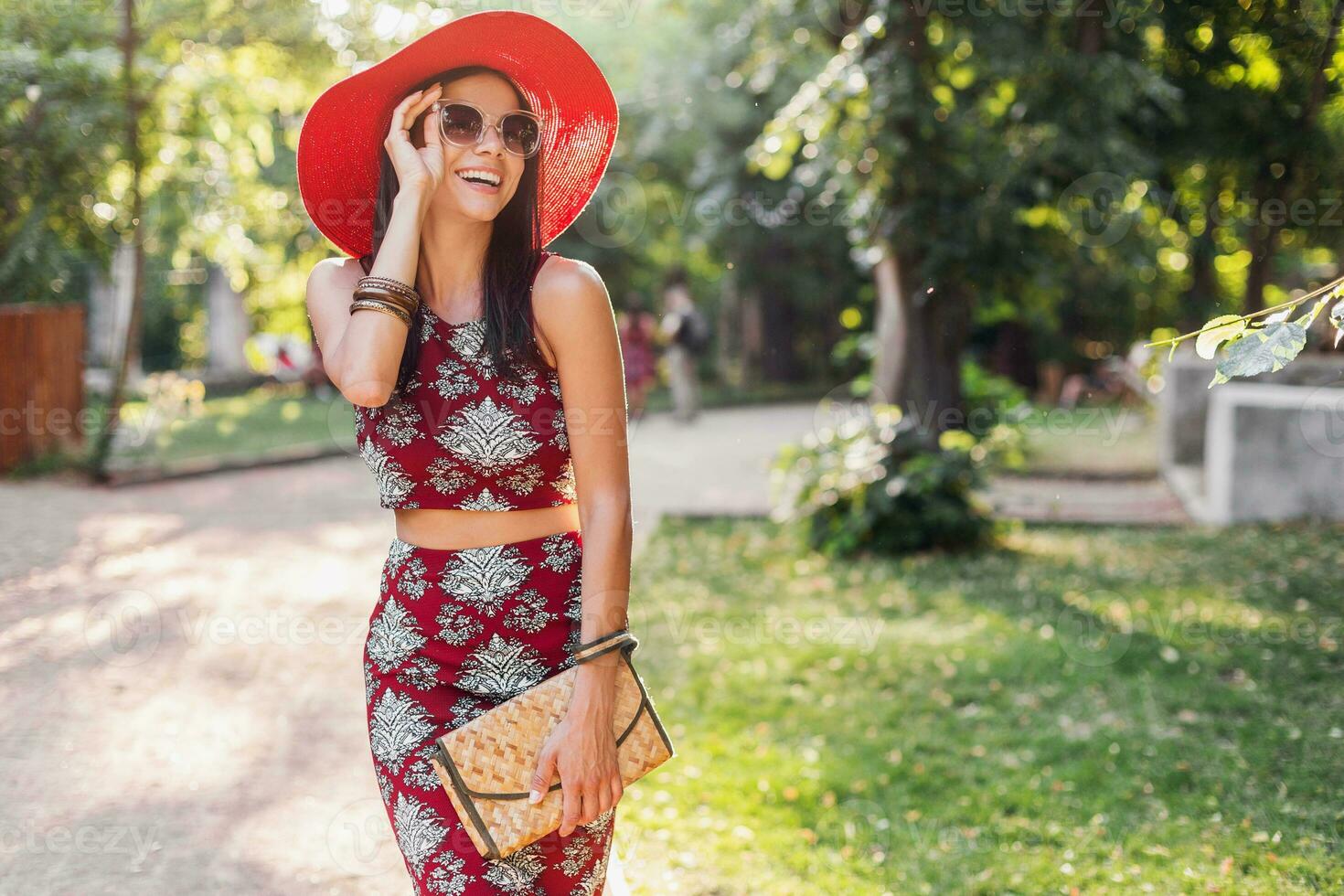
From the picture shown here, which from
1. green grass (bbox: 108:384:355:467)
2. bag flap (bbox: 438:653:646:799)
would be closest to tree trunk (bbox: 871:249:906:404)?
green grass (bbox: 108:384:355:467)

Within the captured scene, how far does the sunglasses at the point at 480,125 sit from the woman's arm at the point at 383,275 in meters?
0.03

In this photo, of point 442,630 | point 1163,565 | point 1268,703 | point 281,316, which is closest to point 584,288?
point 442,630

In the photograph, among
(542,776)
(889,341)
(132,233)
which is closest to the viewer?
(542,776)

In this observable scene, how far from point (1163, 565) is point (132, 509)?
8173 millimetres

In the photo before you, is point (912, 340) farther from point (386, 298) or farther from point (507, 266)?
point (386, 298)

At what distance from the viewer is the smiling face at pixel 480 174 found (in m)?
2.42

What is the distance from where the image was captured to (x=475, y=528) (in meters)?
2.38

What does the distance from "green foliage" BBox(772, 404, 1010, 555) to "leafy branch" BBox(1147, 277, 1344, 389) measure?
267 inches

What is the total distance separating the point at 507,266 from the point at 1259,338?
1.32 m

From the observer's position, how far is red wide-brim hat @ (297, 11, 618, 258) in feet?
8.07

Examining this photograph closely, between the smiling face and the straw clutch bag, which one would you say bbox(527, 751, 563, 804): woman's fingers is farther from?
the smiling face

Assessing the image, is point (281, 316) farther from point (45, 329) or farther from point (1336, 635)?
point (1336, 635)

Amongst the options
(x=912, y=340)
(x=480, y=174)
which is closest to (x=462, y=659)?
(x=480, y=174)

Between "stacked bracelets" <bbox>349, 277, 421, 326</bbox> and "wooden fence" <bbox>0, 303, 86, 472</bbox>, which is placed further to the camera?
"wooden fence" <bbox>0, 303, 86, 472</bbox>
